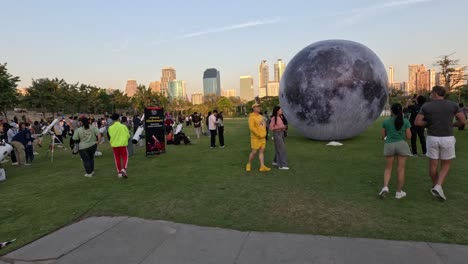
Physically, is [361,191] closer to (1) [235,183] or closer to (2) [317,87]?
(1) [235,183]

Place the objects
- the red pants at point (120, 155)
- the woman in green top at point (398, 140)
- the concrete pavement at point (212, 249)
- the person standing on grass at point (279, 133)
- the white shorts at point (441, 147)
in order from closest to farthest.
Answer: the concrete pavement at point (212, 249) < the white shorts at point (441, 147) < the woman in green top at point (398, 140) < the red pants at point (120, 155) < the person standing on grass at point (279, 133)

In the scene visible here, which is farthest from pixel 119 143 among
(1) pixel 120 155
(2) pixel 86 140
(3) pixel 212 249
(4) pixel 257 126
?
(3) pixel 212 249

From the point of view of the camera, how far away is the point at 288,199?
236 inches

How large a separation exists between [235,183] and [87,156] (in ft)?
14.8

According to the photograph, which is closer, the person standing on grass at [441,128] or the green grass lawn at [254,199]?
the green grass lawn at [254,199]

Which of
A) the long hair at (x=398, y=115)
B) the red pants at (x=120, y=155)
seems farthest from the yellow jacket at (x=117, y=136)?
the long hair at (x=398, y=115)

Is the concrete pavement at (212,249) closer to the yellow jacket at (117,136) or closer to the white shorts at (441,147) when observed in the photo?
the white shorts at (441,147)

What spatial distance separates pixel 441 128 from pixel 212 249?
14.9 ft

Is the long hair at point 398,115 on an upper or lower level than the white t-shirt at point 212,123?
upper

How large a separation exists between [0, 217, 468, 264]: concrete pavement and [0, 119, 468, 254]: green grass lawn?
0.33 metres

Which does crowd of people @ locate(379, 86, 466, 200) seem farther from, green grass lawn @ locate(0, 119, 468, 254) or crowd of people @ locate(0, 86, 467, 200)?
green grass lawn @ locate(0, 119, 468, 254)

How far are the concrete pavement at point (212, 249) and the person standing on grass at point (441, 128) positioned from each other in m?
2.17

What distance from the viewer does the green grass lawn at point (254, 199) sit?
4707mm

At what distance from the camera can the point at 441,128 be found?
18.1 ft
